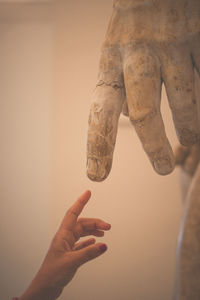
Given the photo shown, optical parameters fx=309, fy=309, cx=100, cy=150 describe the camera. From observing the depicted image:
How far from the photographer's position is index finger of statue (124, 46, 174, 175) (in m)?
0.53

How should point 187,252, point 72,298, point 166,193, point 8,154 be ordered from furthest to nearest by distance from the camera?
point 166,193 → point 8,154 → point 72,298 → point 187,252

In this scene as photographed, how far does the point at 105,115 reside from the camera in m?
0.55

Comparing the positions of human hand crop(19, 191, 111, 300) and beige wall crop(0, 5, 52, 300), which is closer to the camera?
human hand crop(19, 191, 111, 300)

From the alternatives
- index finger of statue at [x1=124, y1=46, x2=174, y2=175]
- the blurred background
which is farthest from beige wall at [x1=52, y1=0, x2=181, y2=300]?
index finger of statue at [x1=124, y1=46, x2=174, y2=175]

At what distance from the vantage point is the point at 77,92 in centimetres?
115

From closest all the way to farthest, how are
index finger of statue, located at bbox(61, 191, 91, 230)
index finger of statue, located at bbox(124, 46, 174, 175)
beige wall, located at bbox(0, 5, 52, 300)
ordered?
index finger of statue, located at bbox(124, 46, 174, 175) < index finger of statue, located at bbox(61, 191, 91, 230) < beige wall, located at bbox(0, 5, 52, 300)

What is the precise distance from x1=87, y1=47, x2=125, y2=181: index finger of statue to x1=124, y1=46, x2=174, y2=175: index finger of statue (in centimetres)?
4

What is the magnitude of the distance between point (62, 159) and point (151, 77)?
Result: 26.8 inches

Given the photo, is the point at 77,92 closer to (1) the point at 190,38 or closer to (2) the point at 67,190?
(2) the point at 67,190

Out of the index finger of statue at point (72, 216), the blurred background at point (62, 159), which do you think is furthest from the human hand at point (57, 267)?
the blurred background at point (62, 159)

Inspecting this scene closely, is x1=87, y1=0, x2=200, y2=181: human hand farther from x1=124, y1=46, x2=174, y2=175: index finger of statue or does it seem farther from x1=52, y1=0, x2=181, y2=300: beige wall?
x1=52, y1=0, x2=181, y2=300: beige wall

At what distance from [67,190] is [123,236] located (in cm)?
27

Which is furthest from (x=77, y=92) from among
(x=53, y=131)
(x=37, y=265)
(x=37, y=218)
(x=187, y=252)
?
(x=187, y=252)

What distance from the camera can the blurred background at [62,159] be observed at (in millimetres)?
1088
